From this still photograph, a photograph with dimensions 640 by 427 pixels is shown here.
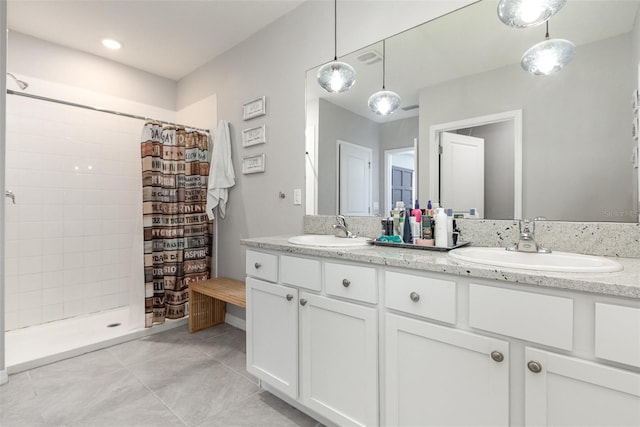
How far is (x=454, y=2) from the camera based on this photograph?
1578 mm

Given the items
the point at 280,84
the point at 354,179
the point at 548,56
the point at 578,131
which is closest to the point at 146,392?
the point at 354,179

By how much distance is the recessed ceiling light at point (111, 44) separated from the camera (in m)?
2.72

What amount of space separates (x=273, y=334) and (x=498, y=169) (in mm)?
1363

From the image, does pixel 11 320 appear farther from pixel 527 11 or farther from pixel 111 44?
pixel 527 11

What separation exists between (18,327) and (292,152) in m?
2.69

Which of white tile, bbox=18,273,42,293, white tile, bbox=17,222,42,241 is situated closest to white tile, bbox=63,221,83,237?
white tile, bbox=17,222,42,241

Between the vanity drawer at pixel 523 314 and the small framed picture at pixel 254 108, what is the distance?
207cm

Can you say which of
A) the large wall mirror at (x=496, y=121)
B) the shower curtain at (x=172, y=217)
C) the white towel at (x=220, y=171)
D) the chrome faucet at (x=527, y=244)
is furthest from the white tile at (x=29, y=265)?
the chrome faucet at (x=527, y=244)

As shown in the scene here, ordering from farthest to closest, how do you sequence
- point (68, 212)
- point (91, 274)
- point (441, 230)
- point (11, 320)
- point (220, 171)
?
point (91, 274) → point (68, 212) → point (220, 171) → point (11, 320) → point (441, 230)

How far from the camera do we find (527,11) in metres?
1.26

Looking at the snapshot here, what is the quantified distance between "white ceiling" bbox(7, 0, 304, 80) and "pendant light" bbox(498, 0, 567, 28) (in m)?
1.45

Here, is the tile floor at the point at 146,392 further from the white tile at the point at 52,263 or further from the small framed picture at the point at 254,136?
the small framed picture at the point at 254,136

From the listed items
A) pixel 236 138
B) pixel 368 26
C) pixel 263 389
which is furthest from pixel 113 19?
pixel 263 389

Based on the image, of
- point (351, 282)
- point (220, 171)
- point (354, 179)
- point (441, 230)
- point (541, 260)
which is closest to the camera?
point (541, 260)
